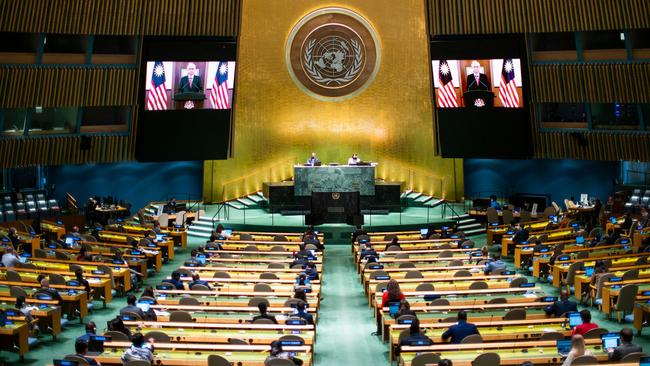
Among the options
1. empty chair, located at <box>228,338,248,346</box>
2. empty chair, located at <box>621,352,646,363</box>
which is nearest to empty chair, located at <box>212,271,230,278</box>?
empty chair, located at <box>228,338,248,346</box>

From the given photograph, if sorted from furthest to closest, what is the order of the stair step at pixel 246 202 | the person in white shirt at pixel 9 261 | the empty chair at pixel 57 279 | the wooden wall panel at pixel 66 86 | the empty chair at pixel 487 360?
the stair step at pixel 246 202
the wooden wall panel at pixel 66 86
the person in white shirt at pixel 9 261
the empty chair at pixel 57 279
the empty chair at pixel 487 360

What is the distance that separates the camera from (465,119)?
2644 centimetres

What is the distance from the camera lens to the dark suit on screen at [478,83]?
2631cm

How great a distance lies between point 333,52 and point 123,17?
9.61 m

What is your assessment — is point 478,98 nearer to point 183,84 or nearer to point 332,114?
point 332,114

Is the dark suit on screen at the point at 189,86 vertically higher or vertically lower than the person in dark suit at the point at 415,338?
higher

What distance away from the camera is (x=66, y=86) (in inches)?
1027

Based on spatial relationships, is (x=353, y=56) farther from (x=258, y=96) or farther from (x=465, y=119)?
(x=465, y=119)

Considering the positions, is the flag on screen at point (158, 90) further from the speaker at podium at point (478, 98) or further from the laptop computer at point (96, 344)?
the laptop computer at point (96, 344)

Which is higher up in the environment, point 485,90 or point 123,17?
point 123,17

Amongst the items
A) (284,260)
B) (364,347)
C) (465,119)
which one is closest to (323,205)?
(465,119)

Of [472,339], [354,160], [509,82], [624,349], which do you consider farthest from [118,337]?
[354,160]

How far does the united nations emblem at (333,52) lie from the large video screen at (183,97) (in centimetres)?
686

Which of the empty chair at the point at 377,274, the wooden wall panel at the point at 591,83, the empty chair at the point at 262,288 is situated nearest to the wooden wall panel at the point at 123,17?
the wooden wall panel at the point at 591,83
